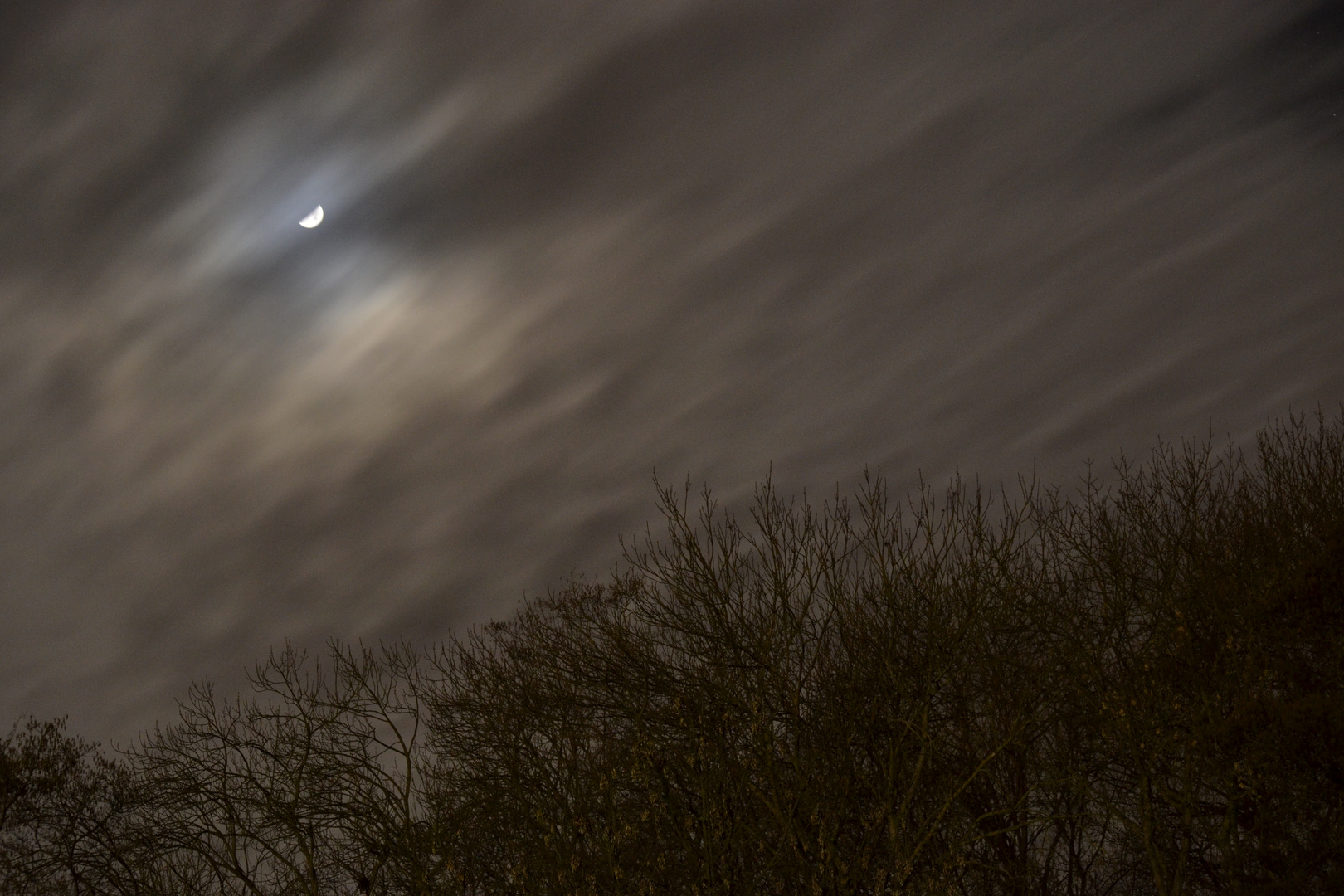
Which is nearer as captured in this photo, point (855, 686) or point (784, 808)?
point (784, 808)

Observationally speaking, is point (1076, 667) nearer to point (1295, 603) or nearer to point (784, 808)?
point (1295, 603)

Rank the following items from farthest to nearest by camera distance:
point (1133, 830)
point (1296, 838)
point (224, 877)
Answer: point (224, 877) → point (1133, 830) → point (1296, 838)

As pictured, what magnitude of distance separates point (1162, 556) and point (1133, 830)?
7492mm

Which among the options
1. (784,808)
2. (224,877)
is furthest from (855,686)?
(224,877)

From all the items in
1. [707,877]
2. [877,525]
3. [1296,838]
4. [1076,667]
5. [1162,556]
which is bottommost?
[1296,838]

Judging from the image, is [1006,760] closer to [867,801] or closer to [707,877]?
[867,801]

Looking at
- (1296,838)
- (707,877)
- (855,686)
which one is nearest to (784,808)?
(707,877)

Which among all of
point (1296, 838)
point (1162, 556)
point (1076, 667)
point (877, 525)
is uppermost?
point (877, 525)

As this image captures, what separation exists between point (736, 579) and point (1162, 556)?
1044 cm

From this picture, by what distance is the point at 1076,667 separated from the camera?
19562 millimetres

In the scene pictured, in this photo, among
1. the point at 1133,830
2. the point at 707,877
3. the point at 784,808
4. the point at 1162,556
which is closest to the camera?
the point at 707,877

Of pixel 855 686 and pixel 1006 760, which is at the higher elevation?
pixel 855 686

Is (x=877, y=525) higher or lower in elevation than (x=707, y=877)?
higher

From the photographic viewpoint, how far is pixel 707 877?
31.5 ft
